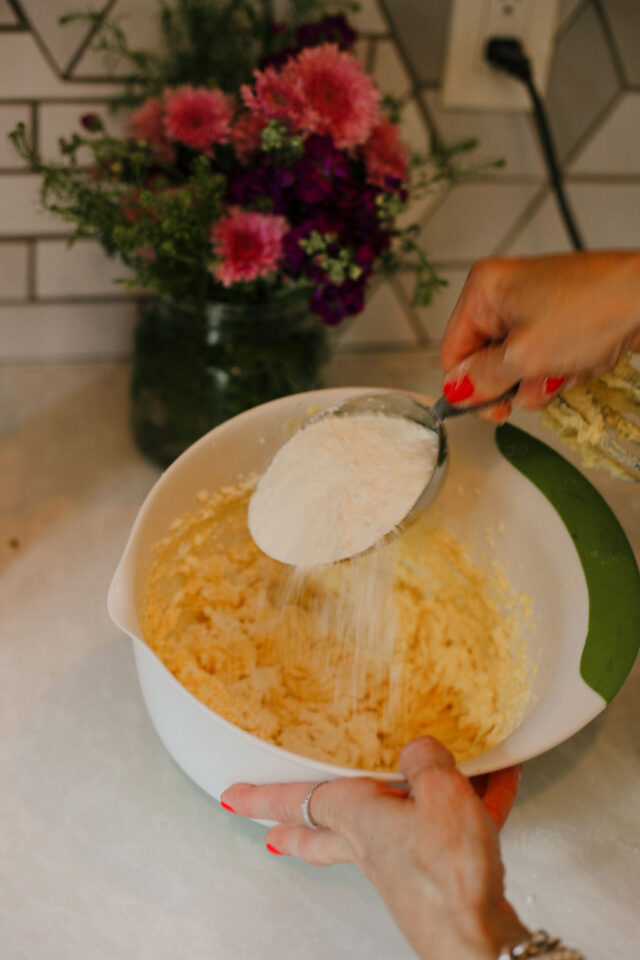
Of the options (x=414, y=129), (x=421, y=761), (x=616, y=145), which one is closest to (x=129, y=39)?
(x=414, y=129)

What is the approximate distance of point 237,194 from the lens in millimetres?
631

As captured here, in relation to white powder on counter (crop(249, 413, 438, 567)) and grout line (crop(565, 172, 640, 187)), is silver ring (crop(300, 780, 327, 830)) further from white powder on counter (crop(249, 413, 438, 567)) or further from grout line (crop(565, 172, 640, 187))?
grout line (crop(565, 172, 640, 187))

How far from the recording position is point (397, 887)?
1.38 ft

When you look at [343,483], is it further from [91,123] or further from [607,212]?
[607,212]

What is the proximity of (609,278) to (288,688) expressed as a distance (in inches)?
15.3

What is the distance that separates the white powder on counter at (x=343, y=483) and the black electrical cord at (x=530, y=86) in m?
0.37

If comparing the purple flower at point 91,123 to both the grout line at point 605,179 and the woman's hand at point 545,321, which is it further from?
the grout line at point 605,179

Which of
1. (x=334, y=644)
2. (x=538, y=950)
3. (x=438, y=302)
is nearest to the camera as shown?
(x=538, y=950)

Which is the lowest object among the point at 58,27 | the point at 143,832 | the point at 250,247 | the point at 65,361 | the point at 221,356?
the point at 143,832

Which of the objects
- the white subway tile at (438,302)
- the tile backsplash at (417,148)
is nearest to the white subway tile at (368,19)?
the tile backsplash at (417,148)

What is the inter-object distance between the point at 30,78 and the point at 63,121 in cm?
4

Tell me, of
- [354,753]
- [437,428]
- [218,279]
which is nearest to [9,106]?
[218,279]

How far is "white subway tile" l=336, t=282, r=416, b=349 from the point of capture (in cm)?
89

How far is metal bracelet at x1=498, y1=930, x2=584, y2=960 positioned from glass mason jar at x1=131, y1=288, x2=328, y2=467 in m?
0.46
